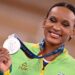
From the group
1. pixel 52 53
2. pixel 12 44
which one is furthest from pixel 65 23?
pixel 12 44

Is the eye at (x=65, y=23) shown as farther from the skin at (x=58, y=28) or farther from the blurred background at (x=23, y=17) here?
the blurred background at (x=23, y=17)

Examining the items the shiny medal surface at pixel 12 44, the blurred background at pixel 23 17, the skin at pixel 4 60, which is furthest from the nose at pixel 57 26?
the blurred background at pixel 23 17

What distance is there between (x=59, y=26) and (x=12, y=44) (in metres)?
0.34

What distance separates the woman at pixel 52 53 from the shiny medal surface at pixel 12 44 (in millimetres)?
176

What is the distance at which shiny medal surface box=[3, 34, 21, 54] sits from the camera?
1.47 meters

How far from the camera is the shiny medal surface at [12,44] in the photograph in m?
1.47

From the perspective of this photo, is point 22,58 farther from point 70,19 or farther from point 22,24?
point 22,24

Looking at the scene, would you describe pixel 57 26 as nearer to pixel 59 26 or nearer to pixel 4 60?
pixel 59 26

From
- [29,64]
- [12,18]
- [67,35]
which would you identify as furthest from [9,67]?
[12,18]

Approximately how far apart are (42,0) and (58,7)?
2565 mm

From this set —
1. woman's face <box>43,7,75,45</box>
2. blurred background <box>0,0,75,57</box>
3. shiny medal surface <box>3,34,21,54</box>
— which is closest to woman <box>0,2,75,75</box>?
woman's face <box>43,7,75,45</box>

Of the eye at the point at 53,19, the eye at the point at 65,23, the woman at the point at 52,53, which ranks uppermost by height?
the eye at the point at 53,19

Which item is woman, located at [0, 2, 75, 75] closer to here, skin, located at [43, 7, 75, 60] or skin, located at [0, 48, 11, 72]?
skin, located at [43, 7, 75, 60]

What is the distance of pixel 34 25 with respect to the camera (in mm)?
4266
